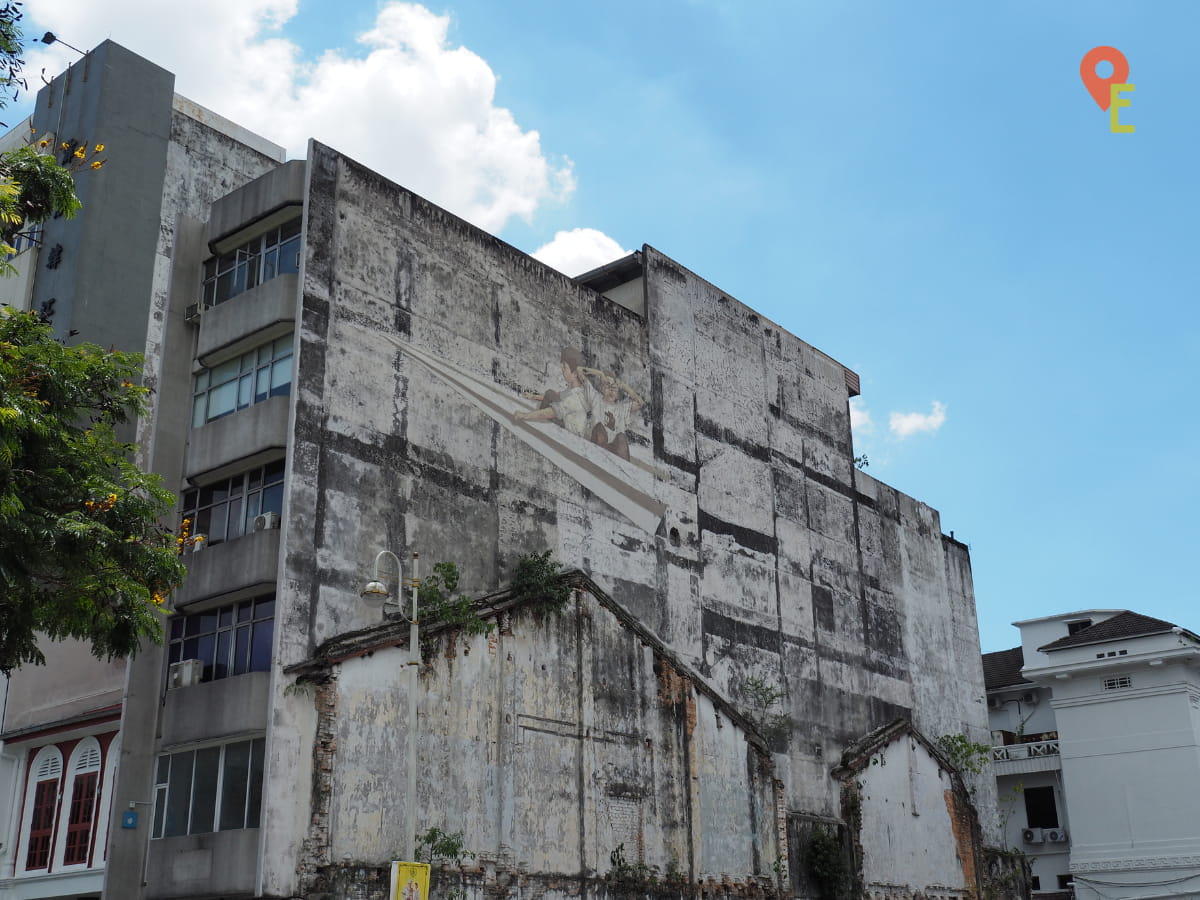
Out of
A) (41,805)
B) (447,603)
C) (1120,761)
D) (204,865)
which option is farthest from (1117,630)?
(41,805)

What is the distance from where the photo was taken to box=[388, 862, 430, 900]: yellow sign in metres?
21.4

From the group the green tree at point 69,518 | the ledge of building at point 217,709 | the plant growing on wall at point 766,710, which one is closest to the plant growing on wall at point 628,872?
the plant growing on wall at point 766,710

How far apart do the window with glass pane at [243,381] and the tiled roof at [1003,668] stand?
38910 millimetres

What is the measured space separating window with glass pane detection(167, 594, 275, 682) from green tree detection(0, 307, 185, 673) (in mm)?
5925

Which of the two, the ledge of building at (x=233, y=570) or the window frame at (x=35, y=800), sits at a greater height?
the ledge of building at (x=233, y=570)

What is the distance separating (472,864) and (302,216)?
15257 mm

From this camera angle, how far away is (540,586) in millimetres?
30547

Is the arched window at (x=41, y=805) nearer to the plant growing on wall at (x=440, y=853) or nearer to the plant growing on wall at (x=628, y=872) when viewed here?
the plant growing on wall at (x=440, y=853)

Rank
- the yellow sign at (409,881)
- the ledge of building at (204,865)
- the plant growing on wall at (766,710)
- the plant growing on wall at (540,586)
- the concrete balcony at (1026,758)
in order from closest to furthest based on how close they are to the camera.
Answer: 1. the yellow sign at (409,881)
2. the ledge of building at (204,865)
3. the plant growing on wall at (540,586)
4. the plant growing on wall at (766,710)
5. the concrete balcony at (1026,758)

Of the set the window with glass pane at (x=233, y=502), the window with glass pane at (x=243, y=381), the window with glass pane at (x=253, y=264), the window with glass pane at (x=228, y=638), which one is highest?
the window with glass pane at (x=253, y=264)

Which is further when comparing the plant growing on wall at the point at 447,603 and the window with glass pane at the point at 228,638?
the plant growing on wall at the point at 447,603

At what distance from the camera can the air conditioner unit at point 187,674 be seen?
27.3 m

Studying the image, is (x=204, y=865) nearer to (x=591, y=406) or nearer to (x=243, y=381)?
(x=243, y=381)

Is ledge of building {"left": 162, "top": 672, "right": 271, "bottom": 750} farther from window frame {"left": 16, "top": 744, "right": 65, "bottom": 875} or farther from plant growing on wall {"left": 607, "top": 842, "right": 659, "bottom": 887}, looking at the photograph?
plant growing on wall {"left": 607, "top": 842, "right": 659, "bottom": 887}
